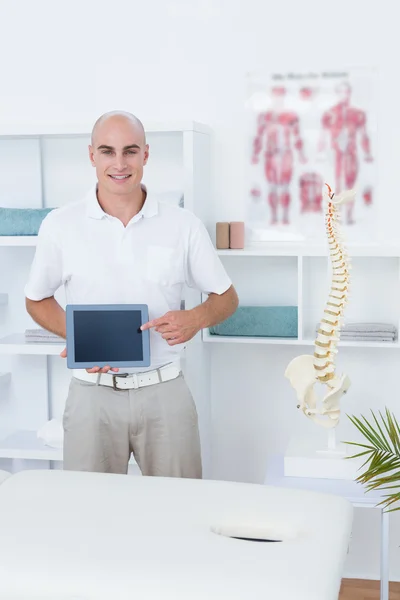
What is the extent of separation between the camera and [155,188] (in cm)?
313

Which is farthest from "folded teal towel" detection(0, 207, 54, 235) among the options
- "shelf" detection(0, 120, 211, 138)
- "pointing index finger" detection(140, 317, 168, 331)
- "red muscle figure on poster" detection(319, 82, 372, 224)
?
"red muscle figure on poster" detection(319, 82, 372, 224)

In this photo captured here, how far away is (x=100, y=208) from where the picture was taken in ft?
7.88

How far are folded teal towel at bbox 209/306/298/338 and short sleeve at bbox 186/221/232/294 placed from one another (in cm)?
47

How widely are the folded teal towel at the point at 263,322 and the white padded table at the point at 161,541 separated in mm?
1295

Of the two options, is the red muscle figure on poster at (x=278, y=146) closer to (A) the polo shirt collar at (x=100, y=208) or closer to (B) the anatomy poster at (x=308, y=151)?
(B) the anatomy poster at (x=308, y=151)

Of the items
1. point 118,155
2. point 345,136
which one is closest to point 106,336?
point 118,155

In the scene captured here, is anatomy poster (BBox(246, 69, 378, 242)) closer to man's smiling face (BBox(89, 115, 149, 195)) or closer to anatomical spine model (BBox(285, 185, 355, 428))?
anatomical spine model (BBox(285, 185, 355, 428))

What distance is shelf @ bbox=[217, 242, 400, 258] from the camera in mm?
2861

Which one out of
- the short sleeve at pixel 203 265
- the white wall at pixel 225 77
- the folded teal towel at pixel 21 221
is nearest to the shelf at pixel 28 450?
the white wall at pixel 225 77

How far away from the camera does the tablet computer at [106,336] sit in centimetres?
224

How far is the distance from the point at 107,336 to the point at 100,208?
1.27ft

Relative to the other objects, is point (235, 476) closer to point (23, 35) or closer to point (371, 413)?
point (371, 413)

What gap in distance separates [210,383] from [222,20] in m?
1.33

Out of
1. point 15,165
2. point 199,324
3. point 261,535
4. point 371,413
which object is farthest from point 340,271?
point 15,165
